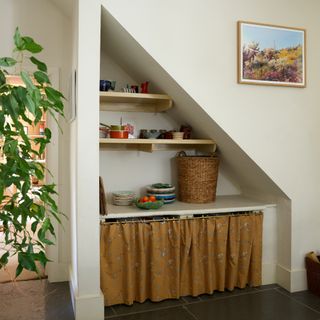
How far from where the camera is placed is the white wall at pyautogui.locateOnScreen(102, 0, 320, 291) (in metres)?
2.27

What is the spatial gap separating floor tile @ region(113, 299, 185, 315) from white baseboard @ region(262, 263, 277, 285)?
0.77m

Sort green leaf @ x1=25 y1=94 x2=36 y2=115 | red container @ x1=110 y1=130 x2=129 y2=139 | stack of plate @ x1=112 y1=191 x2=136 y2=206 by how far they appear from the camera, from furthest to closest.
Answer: stack of plate @ x1=112 y1=191 x2=136 y2=206 → red container @ x1=110 y1=130 x2=129 y2=139 → green leaf @ x1=25 y1=94 x2=36 y2=115

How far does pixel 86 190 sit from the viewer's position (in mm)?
2135

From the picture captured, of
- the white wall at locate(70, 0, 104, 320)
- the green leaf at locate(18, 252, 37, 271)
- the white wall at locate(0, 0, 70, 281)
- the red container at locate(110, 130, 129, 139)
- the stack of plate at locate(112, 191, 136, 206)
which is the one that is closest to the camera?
the green leaf at locate(18, 252, 37, 271)

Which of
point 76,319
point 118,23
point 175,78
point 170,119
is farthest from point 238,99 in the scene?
point 76,319

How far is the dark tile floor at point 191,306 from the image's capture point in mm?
2283

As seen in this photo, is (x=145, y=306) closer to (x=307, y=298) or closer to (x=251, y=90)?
(x=307, y=298)

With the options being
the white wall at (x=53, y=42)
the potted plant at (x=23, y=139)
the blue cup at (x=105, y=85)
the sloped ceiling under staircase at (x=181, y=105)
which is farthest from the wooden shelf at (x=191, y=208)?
the potted plant at (x=23, y=139)

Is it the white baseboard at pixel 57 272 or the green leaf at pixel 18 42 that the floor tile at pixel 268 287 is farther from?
the green leaf at pixel 18 42

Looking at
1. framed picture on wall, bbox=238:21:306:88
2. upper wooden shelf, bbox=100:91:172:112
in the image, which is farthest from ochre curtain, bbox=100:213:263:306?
framed picture on wall, bbox=238:21:306:88

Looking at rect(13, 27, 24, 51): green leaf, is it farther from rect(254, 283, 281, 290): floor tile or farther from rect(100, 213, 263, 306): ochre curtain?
rect(254, 283, 281, 290): floor tile

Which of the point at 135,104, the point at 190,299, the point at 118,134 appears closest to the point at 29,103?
the point at 118,134

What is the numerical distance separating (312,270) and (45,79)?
8.01ft

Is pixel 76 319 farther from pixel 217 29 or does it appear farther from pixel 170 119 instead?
pixel 217 29
